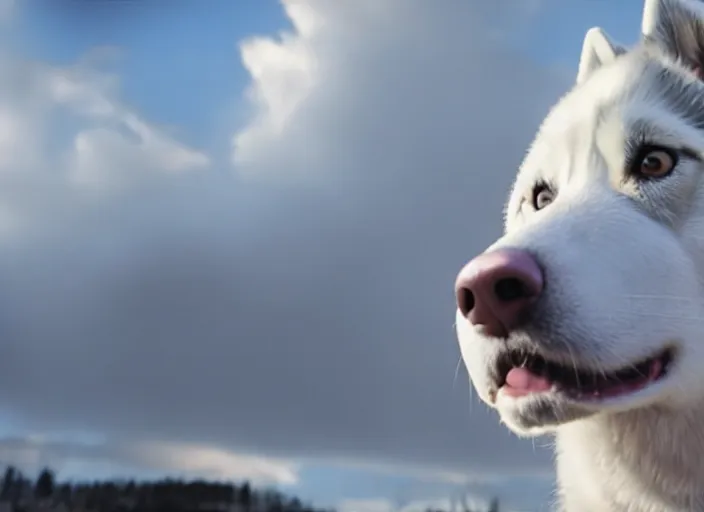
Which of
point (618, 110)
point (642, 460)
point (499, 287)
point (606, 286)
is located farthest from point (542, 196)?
point (642, 460)

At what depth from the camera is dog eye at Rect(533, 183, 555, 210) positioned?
272cm

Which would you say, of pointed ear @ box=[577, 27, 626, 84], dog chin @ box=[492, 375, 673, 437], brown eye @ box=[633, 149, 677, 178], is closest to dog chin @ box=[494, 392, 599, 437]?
dog chin @ box=[492, 375, 673, 437]

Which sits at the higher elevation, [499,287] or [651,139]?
[651,139]

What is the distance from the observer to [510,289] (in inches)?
84.0

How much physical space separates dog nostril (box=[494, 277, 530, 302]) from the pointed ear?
116 centimetres

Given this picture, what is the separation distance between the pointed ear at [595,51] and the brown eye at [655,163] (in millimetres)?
589

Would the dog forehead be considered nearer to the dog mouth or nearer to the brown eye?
the brown eye

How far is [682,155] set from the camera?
2.42 meters

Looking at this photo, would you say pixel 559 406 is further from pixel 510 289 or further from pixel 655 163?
pixel 655 163

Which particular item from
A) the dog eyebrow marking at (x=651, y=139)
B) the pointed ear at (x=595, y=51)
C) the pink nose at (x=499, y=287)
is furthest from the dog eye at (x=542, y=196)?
the pink nose at (x=499, y=287)

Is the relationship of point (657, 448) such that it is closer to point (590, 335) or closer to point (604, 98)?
point (590, 335)

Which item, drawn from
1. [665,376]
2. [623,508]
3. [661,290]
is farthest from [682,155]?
[623,508]

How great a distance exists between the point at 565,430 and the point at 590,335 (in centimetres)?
57

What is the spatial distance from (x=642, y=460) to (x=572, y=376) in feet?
1.15
